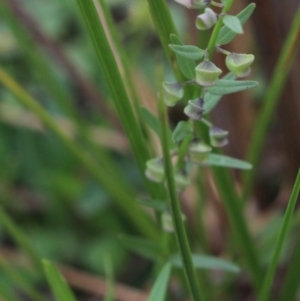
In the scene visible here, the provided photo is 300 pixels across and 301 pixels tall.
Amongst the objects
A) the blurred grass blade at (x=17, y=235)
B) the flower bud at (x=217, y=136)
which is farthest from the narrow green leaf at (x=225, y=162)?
the blurred grass blade at (x=17, y=235)

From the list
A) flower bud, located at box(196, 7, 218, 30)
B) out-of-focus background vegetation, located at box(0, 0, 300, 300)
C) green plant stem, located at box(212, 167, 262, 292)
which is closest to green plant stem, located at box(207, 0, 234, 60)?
flower bud, located at box(196, 7, 218, 30)

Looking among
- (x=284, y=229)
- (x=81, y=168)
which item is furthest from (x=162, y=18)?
(x=81, y=168)

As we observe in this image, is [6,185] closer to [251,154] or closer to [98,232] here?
[98,232]

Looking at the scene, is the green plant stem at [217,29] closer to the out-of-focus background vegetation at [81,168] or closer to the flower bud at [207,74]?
the flower bud at [207,74]

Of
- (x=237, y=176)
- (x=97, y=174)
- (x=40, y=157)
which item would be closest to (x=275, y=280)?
(x=237, y=176)

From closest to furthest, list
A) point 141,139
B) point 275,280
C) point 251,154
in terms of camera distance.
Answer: point 141,139 < point 251,154 < point 275,280

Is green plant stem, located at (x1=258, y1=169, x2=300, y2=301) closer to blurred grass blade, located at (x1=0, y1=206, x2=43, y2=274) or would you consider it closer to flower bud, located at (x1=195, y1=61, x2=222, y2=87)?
flower bud, located at (x1=195, y1=61, x2=222, y2=87)
